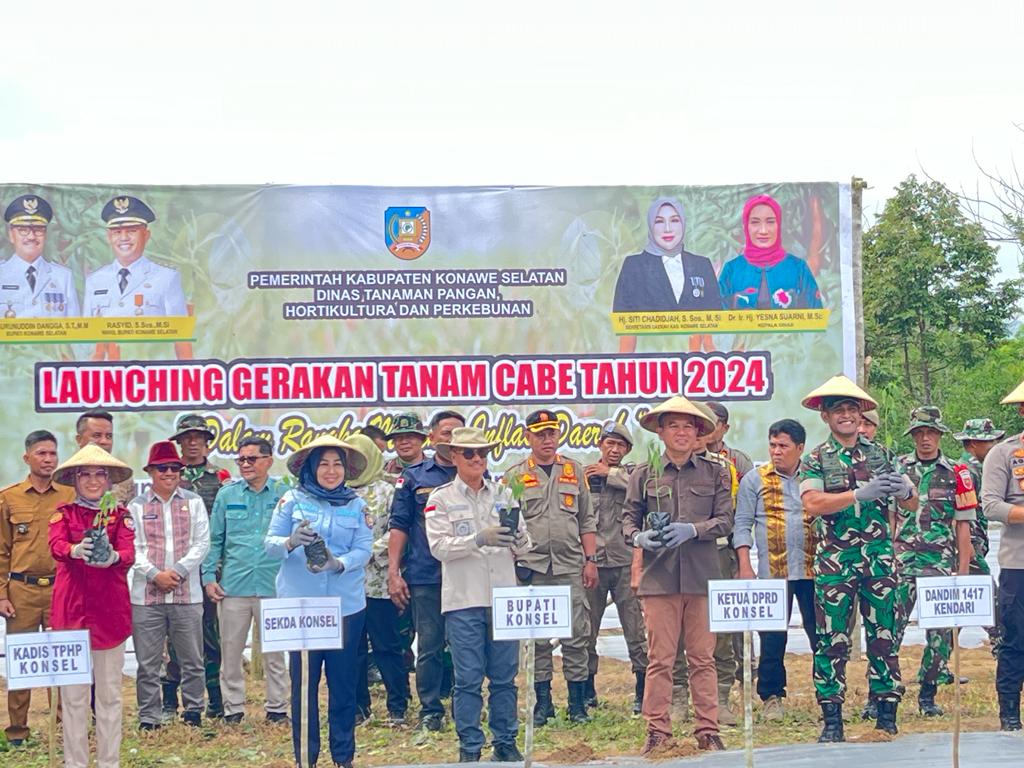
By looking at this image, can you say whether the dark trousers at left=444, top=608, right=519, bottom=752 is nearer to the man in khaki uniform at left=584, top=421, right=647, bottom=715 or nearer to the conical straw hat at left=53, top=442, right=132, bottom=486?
the man in khaki uniform at left=584, top=421, right=647, bottom=715

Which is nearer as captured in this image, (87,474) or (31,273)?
(87,474)

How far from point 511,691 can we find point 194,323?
4.79 m

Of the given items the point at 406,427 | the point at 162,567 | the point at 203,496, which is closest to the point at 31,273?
the point at 203,496

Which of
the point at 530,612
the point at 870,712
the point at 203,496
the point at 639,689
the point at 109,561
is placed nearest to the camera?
the point at 530,612

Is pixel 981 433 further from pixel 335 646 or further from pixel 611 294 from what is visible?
pixel 335 646

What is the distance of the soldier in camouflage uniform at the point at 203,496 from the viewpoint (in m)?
10.3

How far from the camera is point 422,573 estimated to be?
9359 mm

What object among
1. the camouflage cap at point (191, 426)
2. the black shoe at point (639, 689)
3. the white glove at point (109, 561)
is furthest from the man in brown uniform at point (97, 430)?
the black shoe at point (639, 689)

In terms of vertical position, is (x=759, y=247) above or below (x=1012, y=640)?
above

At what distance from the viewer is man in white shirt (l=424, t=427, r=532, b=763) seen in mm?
8258

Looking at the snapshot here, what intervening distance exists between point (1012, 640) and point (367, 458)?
393 centimetres

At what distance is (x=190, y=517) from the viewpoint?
9.65 meters

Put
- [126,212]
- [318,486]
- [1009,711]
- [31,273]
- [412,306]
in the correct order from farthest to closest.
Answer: [412,306], [126,212], [31,273], [1009,711], [318,486]

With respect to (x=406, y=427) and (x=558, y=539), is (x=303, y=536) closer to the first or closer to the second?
(x=558, y=539)
